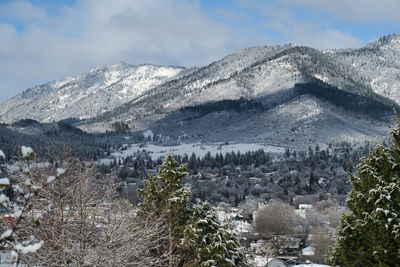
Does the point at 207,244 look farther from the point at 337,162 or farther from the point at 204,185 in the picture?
the point at 337,162

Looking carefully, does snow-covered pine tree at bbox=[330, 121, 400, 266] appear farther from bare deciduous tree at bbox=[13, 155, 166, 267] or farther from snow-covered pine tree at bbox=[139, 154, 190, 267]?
bare deciduous tree at bbox=[13, 155, 166, 267]

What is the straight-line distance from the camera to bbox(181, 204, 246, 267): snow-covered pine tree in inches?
799

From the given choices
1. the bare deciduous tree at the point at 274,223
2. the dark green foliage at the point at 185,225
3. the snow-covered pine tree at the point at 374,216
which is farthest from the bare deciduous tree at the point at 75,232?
the bare deciduous tree at the point at 274,223

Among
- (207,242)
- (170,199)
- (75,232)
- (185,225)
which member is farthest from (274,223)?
(75,232)

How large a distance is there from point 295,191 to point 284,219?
178ft

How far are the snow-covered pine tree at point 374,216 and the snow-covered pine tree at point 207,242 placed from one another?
16.0 feet

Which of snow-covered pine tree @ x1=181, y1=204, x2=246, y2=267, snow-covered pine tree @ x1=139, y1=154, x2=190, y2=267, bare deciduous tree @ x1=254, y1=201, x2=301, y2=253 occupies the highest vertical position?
snow-covered pine tree @ x1=139, y1=154, x2=190, y2=267

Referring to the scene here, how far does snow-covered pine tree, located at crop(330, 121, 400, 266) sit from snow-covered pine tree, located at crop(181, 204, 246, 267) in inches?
192

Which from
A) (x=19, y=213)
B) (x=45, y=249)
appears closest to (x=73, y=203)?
(x=45, y=249)

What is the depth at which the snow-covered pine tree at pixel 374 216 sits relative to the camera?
14992mm

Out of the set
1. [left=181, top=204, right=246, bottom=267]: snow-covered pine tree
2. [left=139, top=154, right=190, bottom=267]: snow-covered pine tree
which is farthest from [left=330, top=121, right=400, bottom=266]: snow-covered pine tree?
[left=139, top=154, right=190, bottom=267]: snow-covered pine tree

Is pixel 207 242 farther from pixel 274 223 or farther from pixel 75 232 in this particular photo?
pixel 274 223

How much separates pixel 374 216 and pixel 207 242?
8.61 m

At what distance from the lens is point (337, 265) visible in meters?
19.3
